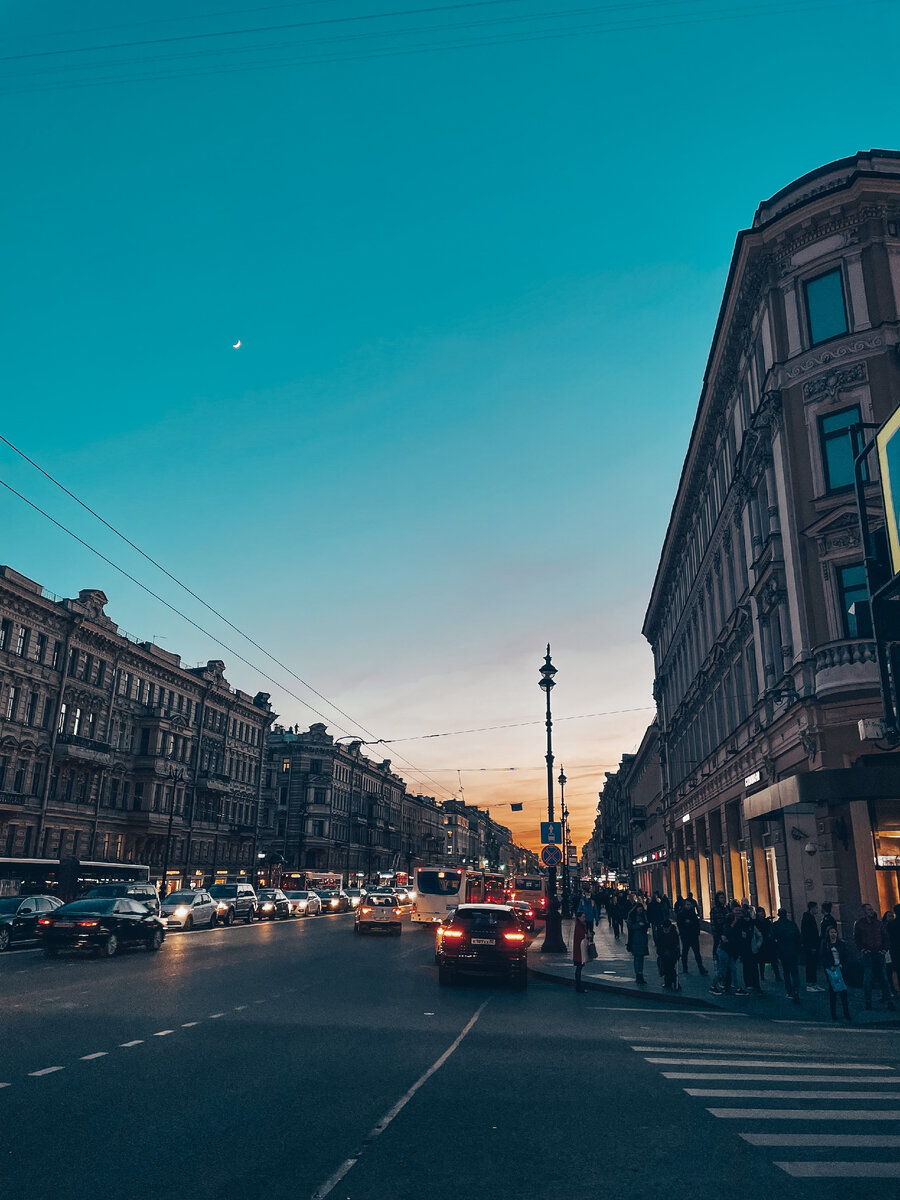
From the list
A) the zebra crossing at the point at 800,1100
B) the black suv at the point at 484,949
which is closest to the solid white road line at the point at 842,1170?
the zebra crossing at the point at 800,1100

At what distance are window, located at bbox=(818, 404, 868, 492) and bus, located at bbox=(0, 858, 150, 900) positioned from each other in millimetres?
31731

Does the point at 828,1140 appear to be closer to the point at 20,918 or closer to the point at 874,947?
the point at 874,947

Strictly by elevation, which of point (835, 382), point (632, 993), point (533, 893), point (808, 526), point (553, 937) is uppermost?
point (835, 382)

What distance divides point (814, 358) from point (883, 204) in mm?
4373

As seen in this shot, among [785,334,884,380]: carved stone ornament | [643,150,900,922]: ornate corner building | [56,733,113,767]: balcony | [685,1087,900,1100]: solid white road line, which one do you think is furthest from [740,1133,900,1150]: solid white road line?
[56,733,113,767]: balcony

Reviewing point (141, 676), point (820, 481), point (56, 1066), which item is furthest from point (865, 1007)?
point (141, 676)

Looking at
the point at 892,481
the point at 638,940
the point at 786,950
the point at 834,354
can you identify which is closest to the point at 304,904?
the point at 638,940

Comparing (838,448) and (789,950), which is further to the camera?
(838,448)

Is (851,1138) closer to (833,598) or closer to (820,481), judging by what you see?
(833,598)

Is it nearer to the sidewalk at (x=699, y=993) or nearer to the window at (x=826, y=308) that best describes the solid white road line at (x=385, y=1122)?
the sidewalk at (x=699, y=993)

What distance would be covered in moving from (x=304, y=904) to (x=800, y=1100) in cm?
5012

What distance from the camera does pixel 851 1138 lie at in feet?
24.5

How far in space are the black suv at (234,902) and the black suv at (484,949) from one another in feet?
86.1

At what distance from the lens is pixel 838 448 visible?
2394 centimetres
